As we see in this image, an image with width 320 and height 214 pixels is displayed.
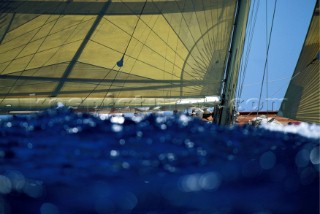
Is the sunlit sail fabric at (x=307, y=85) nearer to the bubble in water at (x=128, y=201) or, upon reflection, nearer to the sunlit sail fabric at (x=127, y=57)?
the sunlit sail fabric at (x=127, y=57)

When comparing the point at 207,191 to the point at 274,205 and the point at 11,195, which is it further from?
the point at 11,195

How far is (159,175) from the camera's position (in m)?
4.61

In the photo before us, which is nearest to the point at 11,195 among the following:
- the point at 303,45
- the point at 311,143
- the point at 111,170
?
the point at 111,170

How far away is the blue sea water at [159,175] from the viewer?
365 centimetres

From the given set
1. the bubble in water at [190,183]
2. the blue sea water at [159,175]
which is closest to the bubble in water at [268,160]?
the blue sea water at [159,175]

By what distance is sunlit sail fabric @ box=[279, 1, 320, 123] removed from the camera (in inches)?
410

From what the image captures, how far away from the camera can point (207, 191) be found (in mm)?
4031

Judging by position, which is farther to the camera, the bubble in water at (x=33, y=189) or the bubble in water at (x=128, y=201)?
the bubble in water at (x=33, y=189)

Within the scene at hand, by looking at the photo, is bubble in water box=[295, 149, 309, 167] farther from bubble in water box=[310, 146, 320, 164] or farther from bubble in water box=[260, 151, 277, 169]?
bubble in water box=[260, 151, 277, 169]

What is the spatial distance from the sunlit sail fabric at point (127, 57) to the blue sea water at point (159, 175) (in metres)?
4.54

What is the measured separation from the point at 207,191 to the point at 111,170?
4.50 ft

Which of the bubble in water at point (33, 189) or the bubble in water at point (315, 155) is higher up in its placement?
the bubble in water at point (315, 155)

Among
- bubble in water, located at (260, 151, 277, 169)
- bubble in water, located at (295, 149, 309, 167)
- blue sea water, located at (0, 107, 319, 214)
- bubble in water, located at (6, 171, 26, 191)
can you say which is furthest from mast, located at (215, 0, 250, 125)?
bubble in water, located at (6, 171, 26, 191)

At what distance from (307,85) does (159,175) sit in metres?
7.53
